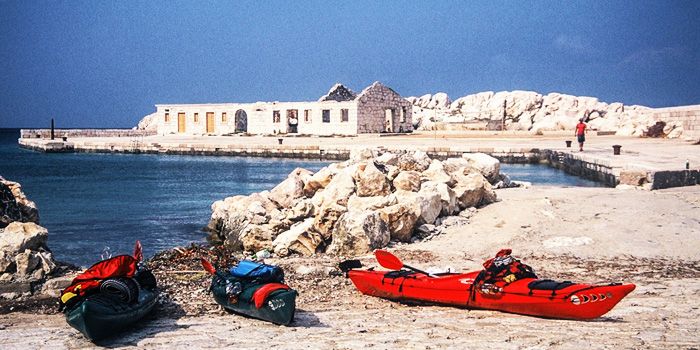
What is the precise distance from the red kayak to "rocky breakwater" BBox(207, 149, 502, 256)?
2.10 m

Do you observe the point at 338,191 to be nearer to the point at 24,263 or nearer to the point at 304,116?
the point at 24,263

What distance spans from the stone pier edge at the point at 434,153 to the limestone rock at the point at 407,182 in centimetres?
615

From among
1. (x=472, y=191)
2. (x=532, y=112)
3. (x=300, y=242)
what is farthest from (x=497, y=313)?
(x=532, y=112)

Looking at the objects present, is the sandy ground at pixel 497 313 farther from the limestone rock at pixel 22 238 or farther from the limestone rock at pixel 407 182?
the limestone rock at pixel 407 182

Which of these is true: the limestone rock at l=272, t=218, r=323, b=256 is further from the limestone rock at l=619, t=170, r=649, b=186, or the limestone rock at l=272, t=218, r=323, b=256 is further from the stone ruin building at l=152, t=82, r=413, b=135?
the stone ruin building at l=152, t=82, r=413, b=135

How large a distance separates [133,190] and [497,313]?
699 inches

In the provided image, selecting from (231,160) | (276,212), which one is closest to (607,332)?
(276,212)

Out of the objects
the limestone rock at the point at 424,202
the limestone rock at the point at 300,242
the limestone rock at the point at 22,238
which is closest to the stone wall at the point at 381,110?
the limestone rock at the point at 424,202

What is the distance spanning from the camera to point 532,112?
5297cm

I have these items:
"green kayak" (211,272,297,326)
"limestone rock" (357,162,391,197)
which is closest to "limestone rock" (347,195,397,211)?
"limestone rock" (357,162,391,197)

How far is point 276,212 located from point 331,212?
1378mm

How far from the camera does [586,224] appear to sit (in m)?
9.64

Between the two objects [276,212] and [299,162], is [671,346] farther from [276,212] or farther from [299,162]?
[299,162]

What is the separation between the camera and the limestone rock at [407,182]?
34.8ft
